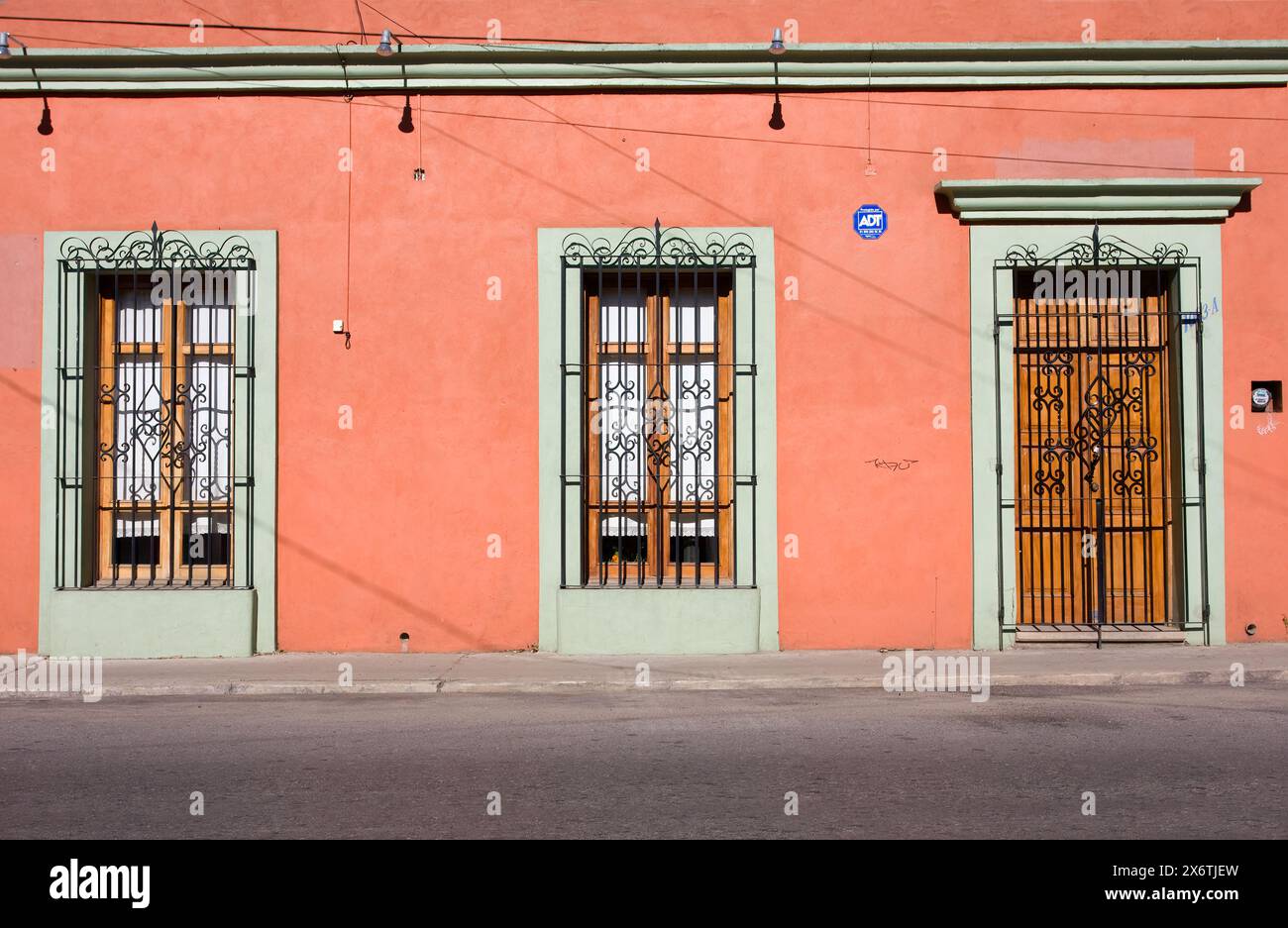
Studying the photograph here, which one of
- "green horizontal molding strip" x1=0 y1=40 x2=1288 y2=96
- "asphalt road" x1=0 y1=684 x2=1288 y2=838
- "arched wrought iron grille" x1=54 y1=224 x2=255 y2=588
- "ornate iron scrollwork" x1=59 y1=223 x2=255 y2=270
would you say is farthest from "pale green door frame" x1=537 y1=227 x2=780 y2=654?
"ornate iron scrollwork" x1=59 y1=223 x2=255 y2=270

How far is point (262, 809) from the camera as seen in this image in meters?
5.74

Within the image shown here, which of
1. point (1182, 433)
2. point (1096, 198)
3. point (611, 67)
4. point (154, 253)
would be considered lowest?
point (1182, 433)

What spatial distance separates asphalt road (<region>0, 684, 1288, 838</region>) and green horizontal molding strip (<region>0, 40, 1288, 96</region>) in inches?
203

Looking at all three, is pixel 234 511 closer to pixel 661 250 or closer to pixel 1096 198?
pixel 661 250

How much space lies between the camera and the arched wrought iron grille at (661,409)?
10.7 metres

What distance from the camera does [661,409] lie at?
35.7 feet

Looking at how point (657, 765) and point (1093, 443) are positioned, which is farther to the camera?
point (1093, 443)

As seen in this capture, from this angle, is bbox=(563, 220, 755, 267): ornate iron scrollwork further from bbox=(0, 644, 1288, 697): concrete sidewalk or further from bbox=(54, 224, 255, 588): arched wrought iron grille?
bbox=(0, 644, 1288, 697): concrete sidewalk

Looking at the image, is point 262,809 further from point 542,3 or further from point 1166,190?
point 1166,190

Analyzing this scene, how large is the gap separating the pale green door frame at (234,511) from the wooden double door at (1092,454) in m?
6.36

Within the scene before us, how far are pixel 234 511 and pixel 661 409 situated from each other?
3.72m

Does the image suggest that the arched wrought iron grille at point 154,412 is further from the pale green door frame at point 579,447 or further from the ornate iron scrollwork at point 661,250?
the ornate iron scrollwork at point 661,250

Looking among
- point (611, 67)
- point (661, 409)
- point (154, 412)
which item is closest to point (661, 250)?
point (661, 409)
